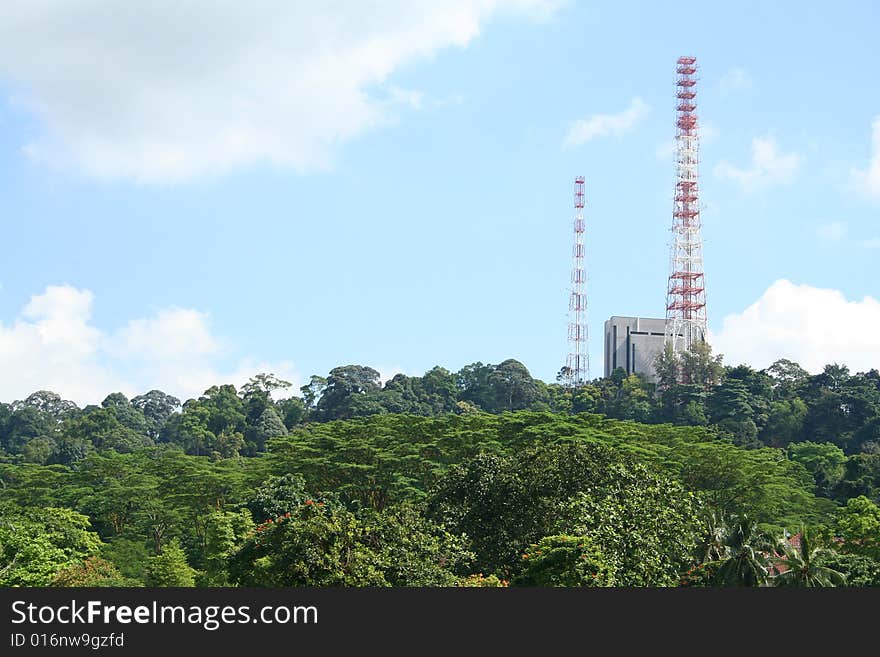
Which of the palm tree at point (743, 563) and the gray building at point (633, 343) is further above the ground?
the gray building at point (633, 343)

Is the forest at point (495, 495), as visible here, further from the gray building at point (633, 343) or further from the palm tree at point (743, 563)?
the gray building at point (633, 343)

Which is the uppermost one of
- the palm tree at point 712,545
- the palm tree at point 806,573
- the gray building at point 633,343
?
the gray building at point 633,343

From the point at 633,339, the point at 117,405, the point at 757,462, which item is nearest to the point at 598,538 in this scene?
the point at 757,462

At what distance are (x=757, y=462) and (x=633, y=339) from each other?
51.6m

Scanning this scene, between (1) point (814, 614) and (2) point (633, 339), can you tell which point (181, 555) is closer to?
(1) point (814, 614)

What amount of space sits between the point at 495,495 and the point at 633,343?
234 feet

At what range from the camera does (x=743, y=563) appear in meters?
32.4

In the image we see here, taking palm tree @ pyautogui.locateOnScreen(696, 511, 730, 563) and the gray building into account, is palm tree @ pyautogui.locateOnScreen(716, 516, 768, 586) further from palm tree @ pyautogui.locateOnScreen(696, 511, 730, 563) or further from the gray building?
the gray building

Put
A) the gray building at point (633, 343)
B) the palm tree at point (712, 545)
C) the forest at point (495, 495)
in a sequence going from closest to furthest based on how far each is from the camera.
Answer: the forest at point (495, 495), the palm tree at point (712, 545), the gray building at point (633, 343)

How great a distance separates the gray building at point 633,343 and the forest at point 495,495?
3.20 m

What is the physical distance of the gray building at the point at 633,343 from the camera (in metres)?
106

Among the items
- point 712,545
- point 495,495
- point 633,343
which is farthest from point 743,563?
point 633,343

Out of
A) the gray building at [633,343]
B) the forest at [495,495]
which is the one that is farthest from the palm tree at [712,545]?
the gray building at [633,343]

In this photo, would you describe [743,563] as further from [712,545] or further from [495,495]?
[495,495]
